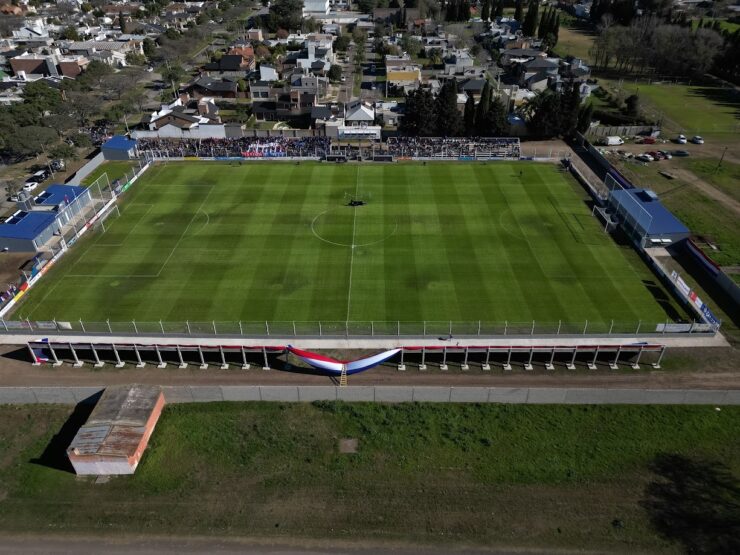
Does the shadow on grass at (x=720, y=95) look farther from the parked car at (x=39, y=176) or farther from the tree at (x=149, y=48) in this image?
the tree at (x=149, y=48)

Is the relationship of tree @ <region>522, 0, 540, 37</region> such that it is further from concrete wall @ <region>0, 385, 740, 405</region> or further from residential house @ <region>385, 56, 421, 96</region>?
Result: concrete wall @ <region>0, 385, 740, 405</region>

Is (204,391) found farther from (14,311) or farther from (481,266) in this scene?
(481,266)

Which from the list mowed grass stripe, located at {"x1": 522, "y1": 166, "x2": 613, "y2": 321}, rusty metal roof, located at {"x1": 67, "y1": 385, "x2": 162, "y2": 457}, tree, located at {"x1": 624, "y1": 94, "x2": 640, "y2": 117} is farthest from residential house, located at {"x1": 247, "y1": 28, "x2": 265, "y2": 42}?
rusty metal roof, located at {"x1": 67, "y1": 385, "x2": 162, "y2": 457}

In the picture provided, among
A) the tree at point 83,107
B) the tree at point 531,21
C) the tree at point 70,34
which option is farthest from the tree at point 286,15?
the tree at point 83,107

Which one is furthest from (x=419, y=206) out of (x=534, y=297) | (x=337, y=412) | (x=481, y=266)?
(x=337, y=412)

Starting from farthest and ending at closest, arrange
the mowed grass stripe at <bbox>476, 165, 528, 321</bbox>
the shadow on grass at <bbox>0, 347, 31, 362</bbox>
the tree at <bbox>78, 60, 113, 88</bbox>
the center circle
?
the tree at <bbox>78, 60, 113, 88</bbox>
the center circle
the mowed grass stripe at <bbox>476, 165, 528, 321</bbox>
the shadow on grass at <bbox>0, 347, 31, 362</bbox>

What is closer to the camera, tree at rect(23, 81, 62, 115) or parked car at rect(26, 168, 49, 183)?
parked car at rect(26, 168, 49, 183)

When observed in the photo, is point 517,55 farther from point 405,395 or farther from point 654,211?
point 405,395
